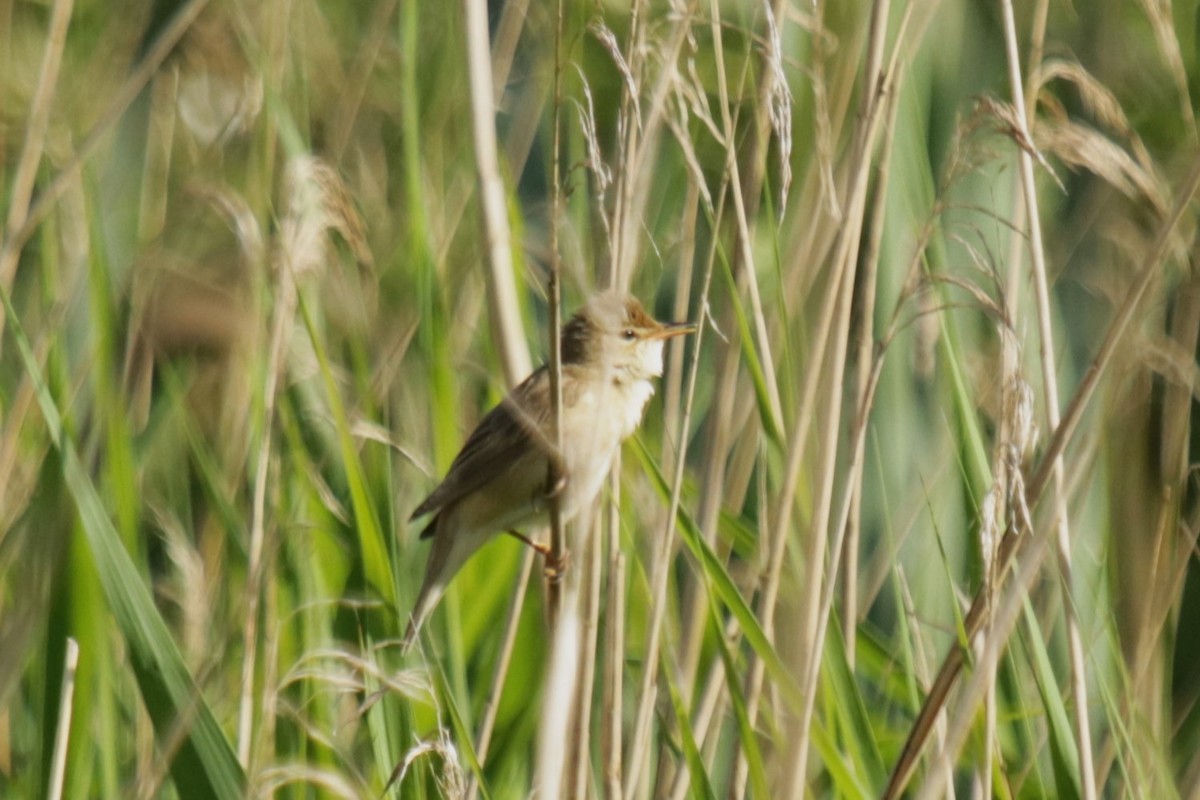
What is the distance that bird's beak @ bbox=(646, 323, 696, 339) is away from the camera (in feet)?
8.80

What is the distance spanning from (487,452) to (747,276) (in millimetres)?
772

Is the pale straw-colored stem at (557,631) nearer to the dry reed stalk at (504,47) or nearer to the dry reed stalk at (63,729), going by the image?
the dry reed stalk at (63,729)

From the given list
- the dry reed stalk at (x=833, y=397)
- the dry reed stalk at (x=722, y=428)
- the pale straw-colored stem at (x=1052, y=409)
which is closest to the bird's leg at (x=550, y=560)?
the dry reed stalk at (x=722, y=428)

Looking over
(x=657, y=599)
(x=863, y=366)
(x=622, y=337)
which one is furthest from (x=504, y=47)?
(x=657, y=599)

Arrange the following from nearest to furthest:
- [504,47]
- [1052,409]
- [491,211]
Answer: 1. [491,211]
2. [1052,409]
3. [504,47]

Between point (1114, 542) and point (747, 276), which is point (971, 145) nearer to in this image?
point (747, 276)

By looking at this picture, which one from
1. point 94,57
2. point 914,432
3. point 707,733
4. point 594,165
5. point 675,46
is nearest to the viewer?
point 594,165

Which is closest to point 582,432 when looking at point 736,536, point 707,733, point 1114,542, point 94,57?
point 736,536

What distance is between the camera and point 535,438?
2.62 metres

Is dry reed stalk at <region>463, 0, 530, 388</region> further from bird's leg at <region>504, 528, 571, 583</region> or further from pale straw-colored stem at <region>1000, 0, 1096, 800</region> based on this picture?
pale straw-colored stem at <region>1000, 0, 1096, 800</region>

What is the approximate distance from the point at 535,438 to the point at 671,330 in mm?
333

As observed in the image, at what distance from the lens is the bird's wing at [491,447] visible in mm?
2762

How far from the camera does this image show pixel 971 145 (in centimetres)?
211

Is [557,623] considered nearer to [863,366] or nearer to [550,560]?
[550,560]
